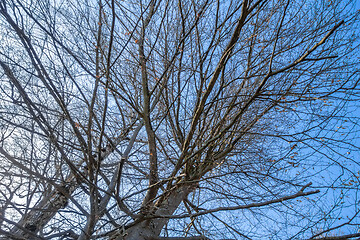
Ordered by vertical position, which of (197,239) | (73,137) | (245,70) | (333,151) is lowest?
(197,239)

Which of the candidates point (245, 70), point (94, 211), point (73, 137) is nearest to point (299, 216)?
point (245, 70)

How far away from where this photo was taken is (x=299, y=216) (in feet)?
9.23

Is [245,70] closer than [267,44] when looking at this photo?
No

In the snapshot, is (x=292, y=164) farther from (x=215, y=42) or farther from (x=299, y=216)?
(x=215, y=42)

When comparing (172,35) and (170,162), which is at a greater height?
(172,35)

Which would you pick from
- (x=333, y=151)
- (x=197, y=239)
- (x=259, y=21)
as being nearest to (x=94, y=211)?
(x=197, y=239)

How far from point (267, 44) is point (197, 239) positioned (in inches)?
103

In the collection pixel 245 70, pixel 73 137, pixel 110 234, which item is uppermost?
pixel 245 70

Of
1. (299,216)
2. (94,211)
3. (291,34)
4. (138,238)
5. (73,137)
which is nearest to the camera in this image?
(94,211)

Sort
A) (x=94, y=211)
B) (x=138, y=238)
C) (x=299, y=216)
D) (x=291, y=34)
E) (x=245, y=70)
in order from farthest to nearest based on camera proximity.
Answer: (x=245, y=70)
(x=291, y=34)
(x=299, y=216)
(x=138, y=238)
(x=94, y=211)

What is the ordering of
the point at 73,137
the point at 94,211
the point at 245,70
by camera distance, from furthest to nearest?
the point at 245,70
the point at 73,137
the point at 94,211

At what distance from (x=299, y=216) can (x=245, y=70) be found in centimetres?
204

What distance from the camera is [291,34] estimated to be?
10.9 feet

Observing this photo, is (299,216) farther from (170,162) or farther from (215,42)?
(215,42)
